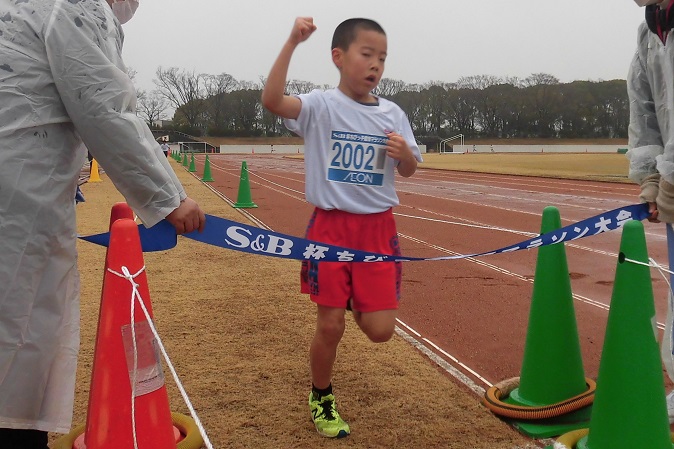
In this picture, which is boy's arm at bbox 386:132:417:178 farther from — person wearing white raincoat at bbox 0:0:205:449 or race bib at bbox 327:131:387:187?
person wearing white raincoat at bbox 0:0:205:449

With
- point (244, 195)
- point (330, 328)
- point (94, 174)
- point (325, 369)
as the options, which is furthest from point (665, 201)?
point (94, 174)

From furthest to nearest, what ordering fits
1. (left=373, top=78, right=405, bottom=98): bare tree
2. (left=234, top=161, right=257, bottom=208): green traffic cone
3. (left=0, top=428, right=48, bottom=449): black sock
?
(left=373, top=78, right=405, bottom=98): bare tree
(left=234, top=161, right=257, bottom=208): green traffic cone
(left=0, top=428, right=48, bottom=449): black sock

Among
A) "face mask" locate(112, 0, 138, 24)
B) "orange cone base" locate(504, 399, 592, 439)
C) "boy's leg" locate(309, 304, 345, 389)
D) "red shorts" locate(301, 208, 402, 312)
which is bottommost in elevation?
"orange cone base" locate(504, 399, 592, 439)

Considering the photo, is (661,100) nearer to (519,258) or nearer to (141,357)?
(141,357)

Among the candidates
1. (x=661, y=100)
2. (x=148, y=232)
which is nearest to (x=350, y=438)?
(x=148, y=232)

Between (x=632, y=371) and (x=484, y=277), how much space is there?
4.36 meters

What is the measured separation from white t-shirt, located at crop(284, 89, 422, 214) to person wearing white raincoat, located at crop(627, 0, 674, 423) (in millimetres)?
1267

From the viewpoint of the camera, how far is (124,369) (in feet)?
7.47

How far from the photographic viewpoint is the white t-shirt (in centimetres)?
317

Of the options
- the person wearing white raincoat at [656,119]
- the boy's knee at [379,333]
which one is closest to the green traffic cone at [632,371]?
the person wearing white raincoat at [656,119]

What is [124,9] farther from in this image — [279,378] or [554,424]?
[554,424]

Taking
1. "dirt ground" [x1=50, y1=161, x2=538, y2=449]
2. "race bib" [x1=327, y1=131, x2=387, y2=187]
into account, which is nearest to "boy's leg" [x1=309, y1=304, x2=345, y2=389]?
"dirt ground" [x1=50, y1=161, x2=538, y2=449]

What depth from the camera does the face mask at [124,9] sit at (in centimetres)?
264

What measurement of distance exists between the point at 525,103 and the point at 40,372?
350 feet
